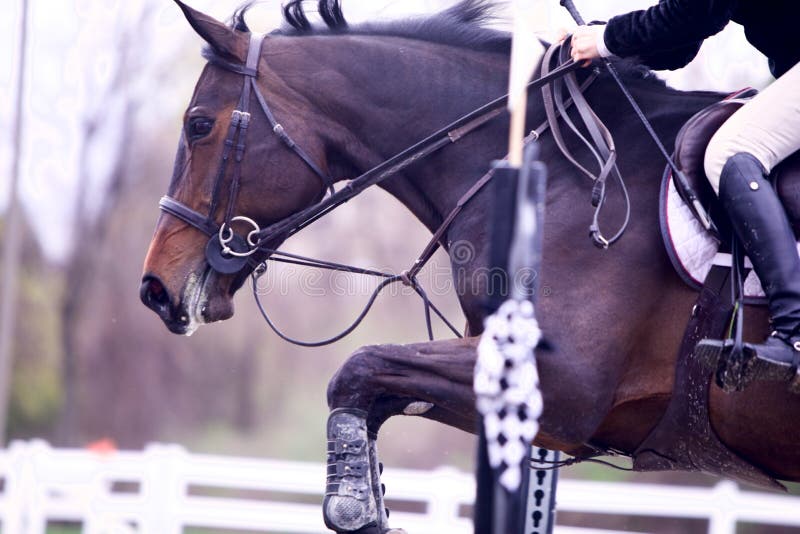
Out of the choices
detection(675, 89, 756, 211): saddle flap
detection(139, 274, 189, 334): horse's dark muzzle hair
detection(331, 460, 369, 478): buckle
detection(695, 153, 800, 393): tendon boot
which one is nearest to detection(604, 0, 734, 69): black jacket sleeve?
detection(675, 89, 756, 211): saddle flap

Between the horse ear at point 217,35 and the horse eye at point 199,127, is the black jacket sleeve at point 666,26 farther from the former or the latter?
the horse eye at point 199,127

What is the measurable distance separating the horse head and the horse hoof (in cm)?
81

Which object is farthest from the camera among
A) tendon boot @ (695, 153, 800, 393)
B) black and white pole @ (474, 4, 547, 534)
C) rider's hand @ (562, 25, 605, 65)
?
rider's hand @ (562, 25, 605, 65)

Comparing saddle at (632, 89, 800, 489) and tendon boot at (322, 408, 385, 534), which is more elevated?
saddle at (632, 89, 800, 489)

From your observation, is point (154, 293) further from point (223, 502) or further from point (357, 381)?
point (223, 502)

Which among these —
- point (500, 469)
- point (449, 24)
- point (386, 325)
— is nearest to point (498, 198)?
point (500, 469)

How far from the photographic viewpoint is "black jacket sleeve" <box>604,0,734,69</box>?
3229 mm

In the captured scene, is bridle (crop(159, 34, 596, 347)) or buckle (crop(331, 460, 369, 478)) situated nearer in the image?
buckle (crop(331, 460, 369, 478))

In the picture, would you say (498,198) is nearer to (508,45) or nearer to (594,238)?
(594,238)

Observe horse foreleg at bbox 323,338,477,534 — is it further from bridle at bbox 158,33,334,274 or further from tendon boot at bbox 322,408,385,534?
bridle at bbox 158,33,334,274

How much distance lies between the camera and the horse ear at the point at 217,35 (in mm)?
3824

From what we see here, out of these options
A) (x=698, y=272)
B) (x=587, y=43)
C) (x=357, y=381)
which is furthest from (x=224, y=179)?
(x=698, y=272)

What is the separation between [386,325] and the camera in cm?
1520

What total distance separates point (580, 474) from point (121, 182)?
9.41 metres
